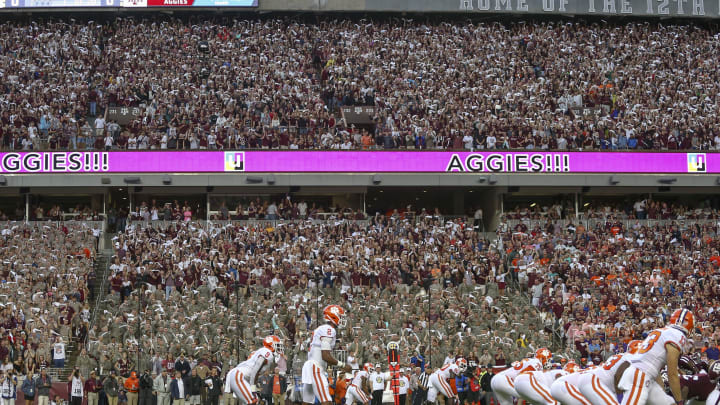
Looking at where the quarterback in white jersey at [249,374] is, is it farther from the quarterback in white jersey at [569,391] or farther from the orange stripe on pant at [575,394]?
the orange stripe on pant at [575,394]

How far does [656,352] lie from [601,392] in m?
0.88

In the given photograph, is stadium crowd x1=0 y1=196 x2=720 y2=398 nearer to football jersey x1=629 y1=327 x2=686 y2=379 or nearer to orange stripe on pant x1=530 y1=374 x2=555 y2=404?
orange stripe on pant x1=530 y1=374 x2=555 y2=404

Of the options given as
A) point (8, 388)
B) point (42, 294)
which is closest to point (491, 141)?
point (42, 294)

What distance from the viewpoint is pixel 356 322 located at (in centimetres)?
2723

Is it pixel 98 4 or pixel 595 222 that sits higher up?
pixel 98 4

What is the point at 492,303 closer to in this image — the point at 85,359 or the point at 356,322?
the point at 356,322

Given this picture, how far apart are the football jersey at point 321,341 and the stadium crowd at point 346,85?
24971 mm

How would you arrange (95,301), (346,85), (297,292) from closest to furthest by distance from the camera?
(297,292) → (95,301) → (346,85)

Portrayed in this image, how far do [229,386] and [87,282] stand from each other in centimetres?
1720

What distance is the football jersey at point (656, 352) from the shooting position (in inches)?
456

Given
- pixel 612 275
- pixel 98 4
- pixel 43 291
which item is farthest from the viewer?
pixel 98 4

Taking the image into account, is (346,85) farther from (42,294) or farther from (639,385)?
(639,385)

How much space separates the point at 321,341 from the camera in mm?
14680

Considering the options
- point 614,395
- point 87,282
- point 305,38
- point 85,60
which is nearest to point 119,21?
point 85,60
